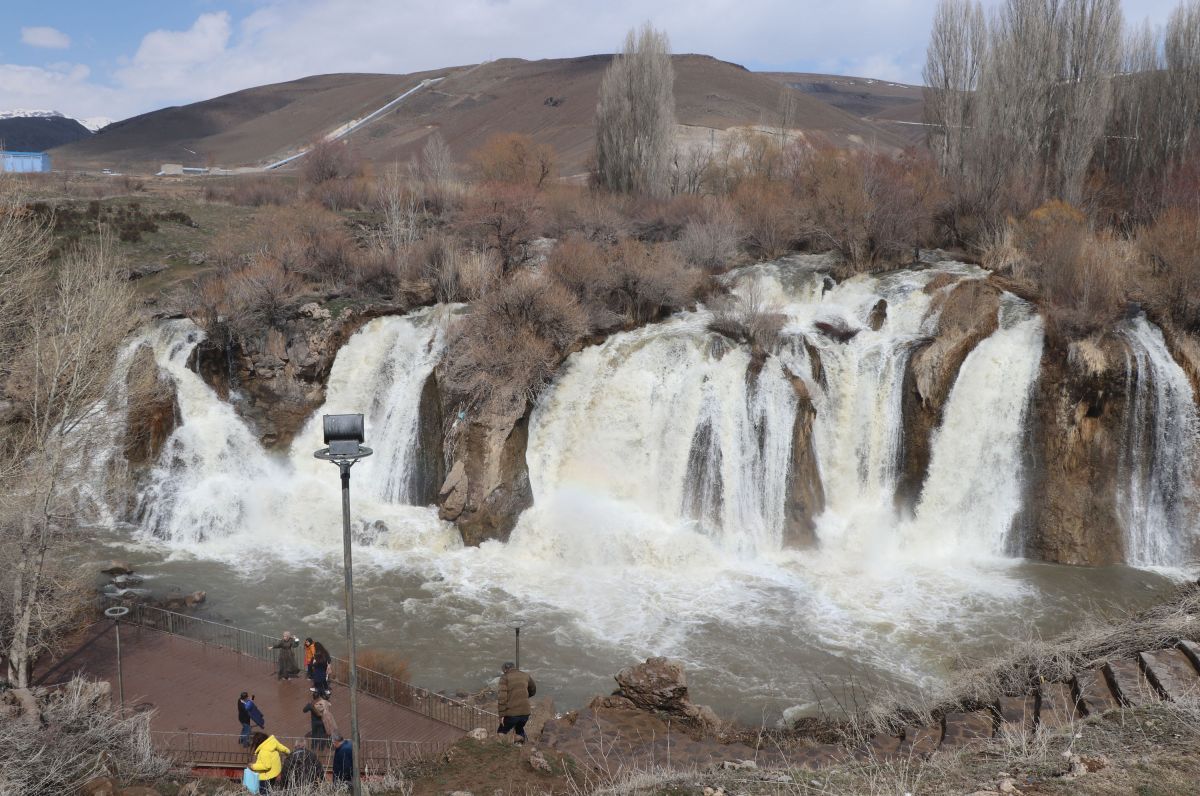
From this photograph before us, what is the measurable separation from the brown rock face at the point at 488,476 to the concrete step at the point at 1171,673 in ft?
46.0

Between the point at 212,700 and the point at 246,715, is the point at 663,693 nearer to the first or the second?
the point at 246,715

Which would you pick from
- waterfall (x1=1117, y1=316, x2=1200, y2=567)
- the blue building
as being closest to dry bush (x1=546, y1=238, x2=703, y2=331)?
waterfall (x1=1117, y1=316, x2=1200, y2=567)

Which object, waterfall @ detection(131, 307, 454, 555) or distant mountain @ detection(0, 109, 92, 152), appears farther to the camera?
distant mountain @ detection(0, 109, 92, 152)

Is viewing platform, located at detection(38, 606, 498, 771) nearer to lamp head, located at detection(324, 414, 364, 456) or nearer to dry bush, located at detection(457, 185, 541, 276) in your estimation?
lamp head, located at detection(324, 414, 364, 456)

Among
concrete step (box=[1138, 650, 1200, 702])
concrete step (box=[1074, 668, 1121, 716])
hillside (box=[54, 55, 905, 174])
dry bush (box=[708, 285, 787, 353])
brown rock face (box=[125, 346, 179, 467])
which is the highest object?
hillside (box=[54, 55, 905, 174])

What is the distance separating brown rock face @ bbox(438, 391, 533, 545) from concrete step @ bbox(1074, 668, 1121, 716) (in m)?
13.4

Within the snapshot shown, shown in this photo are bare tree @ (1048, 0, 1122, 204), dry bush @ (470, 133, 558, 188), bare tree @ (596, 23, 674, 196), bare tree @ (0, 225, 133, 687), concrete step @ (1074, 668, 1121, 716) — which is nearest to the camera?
concrete step @ (1074, 668, 1121, 716)

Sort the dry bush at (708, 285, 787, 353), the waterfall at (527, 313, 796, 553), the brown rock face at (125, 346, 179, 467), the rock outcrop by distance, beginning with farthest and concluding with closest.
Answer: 1. the rock outcrop
2. the brown rock face at (125, 346, 179, 467)
3. the dry bush at (708, 285, 787, 353)
4. the waterfall at (527, 313, 796, 553)

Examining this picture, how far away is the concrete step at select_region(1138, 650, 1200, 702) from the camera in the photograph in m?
8.88

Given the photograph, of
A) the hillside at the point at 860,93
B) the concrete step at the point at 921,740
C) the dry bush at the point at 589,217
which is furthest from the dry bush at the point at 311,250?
the hillside at the point at 860,93

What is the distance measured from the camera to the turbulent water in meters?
16.0

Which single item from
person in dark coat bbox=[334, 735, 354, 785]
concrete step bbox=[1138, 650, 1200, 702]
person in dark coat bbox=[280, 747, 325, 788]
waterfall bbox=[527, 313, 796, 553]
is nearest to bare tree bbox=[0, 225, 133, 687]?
person in dark coat bbox=[280, 747, 325, 788]

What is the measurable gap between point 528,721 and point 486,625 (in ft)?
15.5

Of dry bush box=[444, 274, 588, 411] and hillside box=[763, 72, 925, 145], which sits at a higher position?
hillside box=[763, 72, 925, 145]
